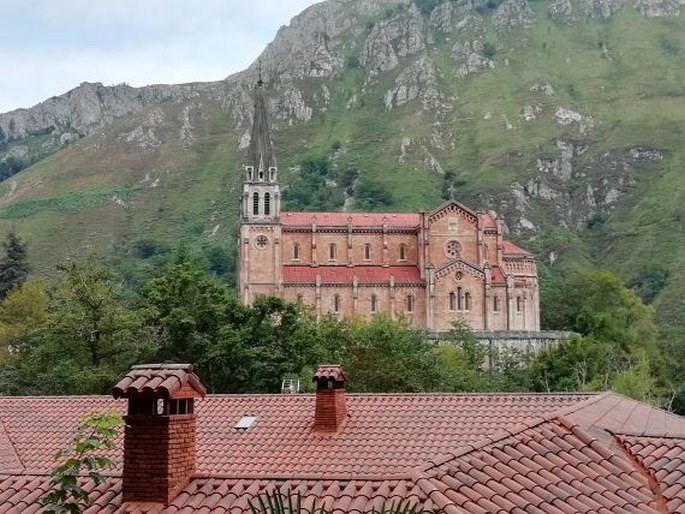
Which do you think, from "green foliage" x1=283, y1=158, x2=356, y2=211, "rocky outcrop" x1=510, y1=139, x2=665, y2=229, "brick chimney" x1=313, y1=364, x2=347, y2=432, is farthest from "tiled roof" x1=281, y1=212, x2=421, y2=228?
"green foliage" x1=283, y1=158, x2=356, y2=211

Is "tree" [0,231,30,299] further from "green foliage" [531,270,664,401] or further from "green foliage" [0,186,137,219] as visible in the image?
"green foliage" [0,186,137,219]

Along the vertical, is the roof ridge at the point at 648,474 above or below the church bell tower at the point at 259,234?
below

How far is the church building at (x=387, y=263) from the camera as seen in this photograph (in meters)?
87.4

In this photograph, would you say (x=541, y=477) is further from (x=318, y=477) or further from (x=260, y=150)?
(x=260, y=150)

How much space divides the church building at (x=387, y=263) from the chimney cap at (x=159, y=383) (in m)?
72.0

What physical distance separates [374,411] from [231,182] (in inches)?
6641

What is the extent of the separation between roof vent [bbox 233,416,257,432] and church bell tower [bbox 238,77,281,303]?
66.3 m

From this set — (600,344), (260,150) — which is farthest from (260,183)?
(600,344)

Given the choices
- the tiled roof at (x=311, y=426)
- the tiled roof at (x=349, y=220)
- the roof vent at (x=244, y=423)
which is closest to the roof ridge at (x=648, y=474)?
the tiled roof at (x=311, y=426)

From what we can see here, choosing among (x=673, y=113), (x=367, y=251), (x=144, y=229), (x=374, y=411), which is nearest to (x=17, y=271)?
(x=367, y=251)

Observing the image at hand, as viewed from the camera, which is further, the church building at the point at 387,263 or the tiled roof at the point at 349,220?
the tiled roof at the point at 349,220

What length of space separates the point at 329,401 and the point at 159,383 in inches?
294

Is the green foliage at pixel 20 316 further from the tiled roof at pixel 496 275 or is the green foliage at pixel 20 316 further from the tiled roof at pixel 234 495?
the tiled roof at pixel 234 495

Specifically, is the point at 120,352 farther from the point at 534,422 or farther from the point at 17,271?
the point at 17,271
